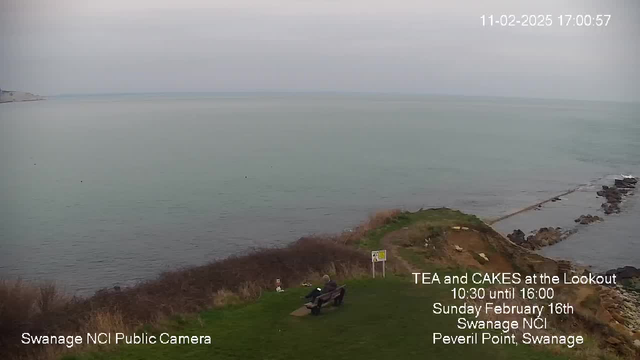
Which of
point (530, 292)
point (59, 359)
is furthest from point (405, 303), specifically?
point (59, 359)

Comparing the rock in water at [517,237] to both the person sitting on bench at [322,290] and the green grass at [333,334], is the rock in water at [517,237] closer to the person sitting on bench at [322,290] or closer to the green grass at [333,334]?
the green grass at [333,334]

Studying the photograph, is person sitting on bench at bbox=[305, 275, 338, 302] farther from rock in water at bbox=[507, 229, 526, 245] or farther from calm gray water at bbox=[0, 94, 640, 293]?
rock in water at bbox=[507, 229, 526, 245]

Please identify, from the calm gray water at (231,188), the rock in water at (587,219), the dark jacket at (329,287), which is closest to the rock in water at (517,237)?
the calm gray water at (231,188)

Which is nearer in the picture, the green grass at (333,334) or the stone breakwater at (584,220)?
the green grass at (333,334)

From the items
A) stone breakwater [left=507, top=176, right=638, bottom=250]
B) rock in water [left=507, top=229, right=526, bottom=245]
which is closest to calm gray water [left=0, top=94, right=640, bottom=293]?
stone breakwater [left=507, top=176, right=638, bottom=250]

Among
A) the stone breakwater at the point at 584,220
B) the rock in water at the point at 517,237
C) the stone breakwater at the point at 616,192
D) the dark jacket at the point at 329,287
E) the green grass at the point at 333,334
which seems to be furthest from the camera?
the stone breakwater at the point at 616,192
